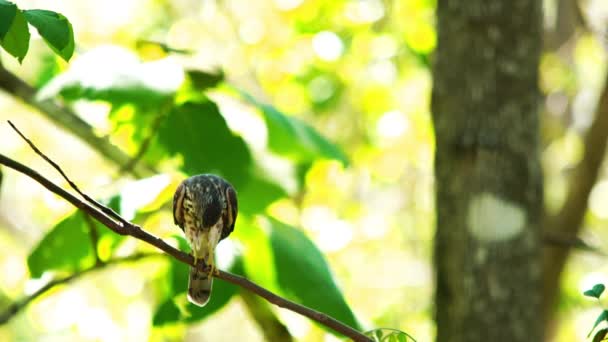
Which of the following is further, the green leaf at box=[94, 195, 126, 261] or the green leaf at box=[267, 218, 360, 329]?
the green leaf at box=[94, 195, 126, 261]

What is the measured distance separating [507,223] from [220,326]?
411 centimetres

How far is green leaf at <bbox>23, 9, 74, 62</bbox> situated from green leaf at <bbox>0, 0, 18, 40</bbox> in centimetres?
5

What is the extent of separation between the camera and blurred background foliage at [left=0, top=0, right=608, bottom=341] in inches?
104

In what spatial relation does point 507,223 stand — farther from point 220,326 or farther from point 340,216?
point 340,216

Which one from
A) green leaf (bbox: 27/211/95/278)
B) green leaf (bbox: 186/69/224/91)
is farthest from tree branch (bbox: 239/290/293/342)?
green leaf (bbox: 186/69/224/91)

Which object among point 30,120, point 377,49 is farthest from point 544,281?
point 30,120

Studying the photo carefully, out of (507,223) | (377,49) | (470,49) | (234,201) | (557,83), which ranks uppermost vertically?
(557,83)

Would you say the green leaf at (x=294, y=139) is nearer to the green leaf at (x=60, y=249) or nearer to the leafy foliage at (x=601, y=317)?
the green leaf at (x=60, y=249)

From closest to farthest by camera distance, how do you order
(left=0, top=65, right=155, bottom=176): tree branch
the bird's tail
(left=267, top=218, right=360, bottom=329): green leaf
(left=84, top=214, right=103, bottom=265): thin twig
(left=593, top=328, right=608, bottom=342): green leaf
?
(left=593, top=328, right=608, bottom=342): green leaf < the bird's tail < (left=84, top=214, right=103, bottom=265): thin twig < (left=267, top=218, right=360, bottom=329): green leaf < (left=0, top=65, right=155, bottom=176): tree branch

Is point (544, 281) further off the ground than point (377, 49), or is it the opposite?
point (377, 49)

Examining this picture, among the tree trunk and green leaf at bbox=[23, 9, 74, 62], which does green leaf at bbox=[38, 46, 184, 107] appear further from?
the tree trunk

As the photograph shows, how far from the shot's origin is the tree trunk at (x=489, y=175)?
322cm

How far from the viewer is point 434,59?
3.49m

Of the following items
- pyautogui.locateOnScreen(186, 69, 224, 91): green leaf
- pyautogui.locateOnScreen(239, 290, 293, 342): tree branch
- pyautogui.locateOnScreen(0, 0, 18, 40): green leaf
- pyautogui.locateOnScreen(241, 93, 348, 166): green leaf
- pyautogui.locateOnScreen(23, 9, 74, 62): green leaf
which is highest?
pyautogui.locateOnScreen(241, 93, 348, 166): green leaf
